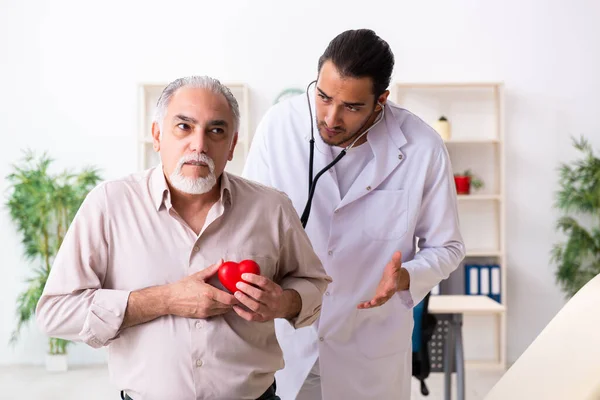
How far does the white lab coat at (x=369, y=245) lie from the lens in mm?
2104

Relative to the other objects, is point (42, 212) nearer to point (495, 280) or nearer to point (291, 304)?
point (495, 280)

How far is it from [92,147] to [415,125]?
4.10 meters

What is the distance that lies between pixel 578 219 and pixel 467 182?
964 millimetres

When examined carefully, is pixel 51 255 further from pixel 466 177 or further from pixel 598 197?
pixel 598 197

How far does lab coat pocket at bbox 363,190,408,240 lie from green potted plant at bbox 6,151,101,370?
375 cm

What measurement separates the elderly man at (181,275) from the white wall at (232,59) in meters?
4.23

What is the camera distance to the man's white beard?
1570mm

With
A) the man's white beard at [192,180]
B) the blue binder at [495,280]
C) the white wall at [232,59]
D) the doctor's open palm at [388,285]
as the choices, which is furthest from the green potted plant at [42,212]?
the man's white beard at [192,180]

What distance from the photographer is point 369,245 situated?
213 centimetres

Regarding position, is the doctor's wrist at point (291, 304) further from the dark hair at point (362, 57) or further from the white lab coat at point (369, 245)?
the dark hair at point (362, 57)

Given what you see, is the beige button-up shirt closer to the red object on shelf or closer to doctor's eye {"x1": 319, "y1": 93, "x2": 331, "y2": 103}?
doctor's eye {"x1": 319, "y1": 93, "x2": 331, "y2": 103}

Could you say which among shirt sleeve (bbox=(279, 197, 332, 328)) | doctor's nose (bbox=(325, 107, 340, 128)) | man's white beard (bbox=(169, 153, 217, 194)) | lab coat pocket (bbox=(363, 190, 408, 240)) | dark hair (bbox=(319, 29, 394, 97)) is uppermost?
dark hair (bbox=(319, 29, 394, 97))

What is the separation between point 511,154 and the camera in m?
5.86

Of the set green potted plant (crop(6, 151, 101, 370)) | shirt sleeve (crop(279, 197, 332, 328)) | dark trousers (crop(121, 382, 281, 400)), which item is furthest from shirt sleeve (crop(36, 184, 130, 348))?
green potted plant (crop(6, 151, 101, 370))
